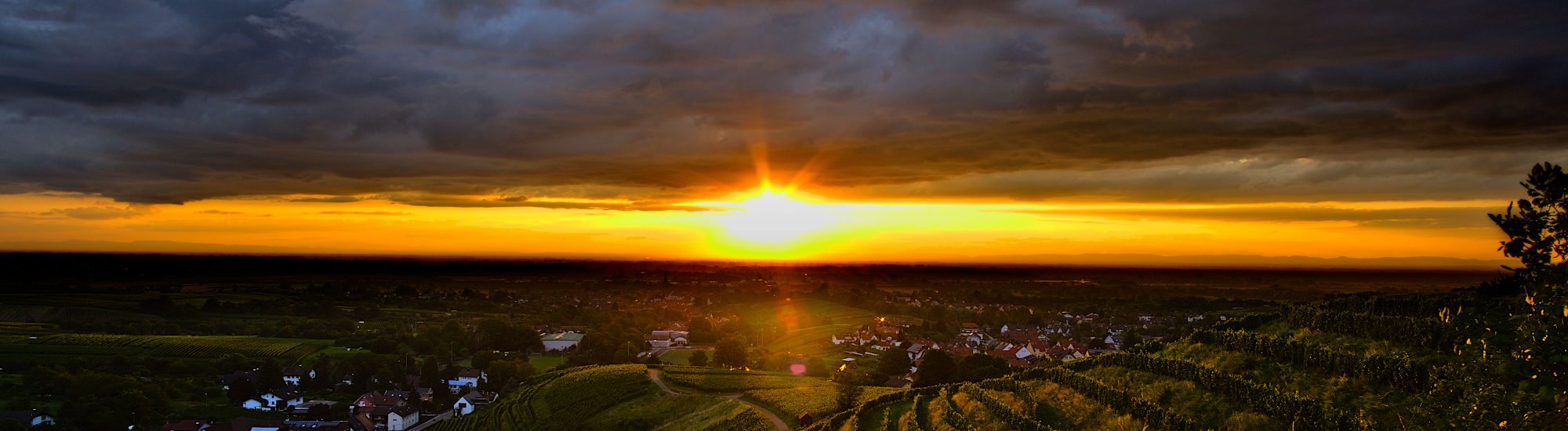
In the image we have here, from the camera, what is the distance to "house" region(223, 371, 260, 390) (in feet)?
211

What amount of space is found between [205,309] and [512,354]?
80.0 meters

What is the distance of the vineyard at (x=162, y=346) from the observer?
7988 centimetres

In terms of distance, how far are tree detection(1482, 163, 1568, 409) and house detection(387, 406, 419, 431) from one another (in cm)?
6093

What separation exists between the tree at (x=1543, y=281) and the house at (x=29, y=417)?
73.7 metres

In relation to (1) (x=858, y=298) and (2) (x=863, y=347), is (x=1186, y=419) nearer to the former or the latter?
(2) (x=863, y=347)

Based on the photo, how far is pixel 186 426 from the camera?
48469mm

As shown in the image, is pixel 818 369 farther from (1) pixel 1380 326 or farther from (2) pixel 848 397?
(1) pixel 1380 326

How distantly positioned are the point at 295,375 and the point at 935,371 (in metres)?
61.6

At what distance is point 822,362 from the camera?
72.0 metres

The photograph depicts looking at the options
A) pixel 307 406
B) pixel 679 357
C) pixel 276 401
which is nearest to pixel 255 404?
pixel 276 401

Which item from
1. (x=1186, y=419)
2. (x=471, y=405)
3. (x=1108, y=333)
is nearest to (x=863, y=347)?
(x=1108, y=333)

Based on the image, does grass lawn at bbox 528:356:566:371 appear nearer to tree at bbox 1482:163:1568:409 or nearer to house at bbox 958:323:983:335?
house at bbox 958:323:983:335

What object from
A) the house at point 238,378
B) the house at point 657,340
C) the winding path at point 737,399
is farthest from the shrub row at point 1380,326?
the house at point 657,340

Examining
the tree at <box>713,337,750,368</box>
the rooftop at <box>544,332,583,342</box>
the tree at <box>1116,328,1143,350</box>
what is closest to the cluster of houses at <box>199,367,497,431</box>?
Result: the tree at <box>713,337,750,368</box>
